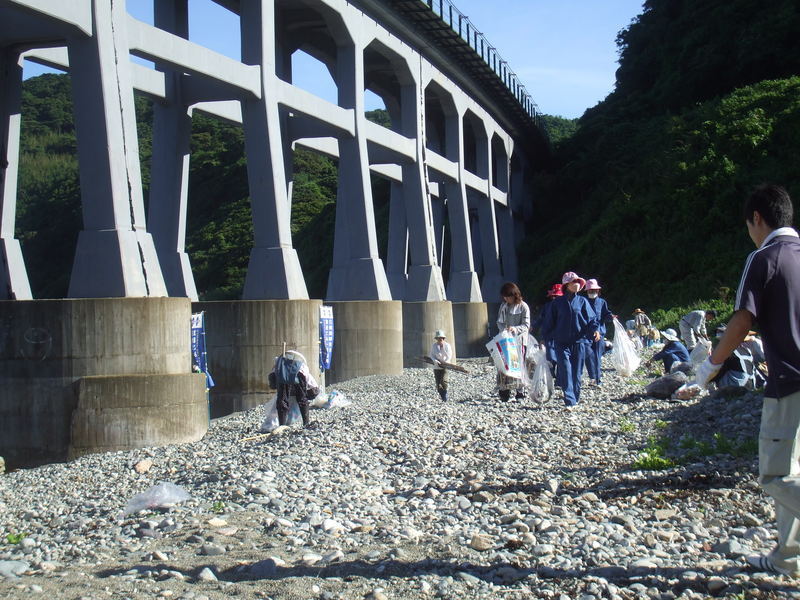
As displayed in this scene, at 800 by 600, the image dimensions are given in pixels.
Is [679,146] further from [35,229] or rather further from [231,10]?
A: [35,229]

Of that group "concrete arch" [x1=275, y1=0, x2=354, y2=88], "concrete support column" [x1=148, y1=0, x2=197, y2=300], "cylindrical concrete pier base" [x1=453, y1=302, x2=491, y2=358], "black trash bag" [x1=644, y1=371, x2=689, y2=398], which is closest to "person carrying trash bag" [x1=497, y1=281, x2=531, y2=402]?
"black trash bag" [x1=644, y1=371, x2=689, y2=398]

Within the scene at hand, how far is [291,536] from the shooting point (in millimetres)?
6105

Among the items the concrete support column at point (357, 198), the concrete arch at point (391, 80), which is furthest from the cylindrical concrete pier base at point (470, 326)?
the concrete support column at point (357, 198)

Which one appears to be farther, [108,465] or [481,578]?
[108,465]

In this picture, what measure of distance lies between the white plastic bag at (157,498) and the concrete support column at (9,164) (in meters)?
7.49

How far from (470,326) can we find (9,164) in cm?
1868

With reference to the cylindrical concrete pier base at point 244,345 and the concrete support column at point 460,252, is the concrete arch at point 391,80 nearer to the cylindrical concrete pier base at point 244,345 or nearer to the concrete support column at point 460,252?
the concrete support column at point 460,252

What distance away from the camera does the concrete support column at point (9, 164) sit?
1399cm

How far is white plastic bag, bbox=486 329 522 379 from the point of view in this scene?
41.6 feet

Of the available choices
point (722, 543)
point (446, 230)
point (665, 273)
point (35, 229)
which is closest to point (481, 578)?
point (722, 543)

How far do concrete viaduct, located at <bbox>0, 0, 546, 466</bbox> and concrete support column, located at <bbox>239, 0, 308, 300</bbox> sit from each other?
3 centimetres

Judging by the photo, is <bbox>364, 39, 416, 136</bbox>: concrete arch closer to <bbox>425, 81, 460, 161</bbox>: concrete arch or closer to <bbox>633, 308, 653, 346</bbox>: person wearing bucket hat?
<bbox>425, 81, 460, 161</bbox>: concrete arch

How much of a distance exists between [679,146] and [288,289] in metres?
26.7

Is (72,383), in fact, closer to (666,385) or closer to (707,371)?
(666,385)
